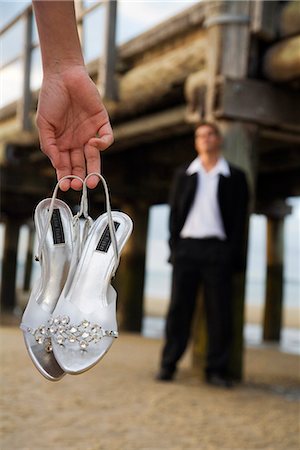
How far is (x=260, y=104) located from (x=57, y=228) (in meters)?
3.80

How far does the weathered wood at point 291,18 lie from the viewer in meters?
5.44

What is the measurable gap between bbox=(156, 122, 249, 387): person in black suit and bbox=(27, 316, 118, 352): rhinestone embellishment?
341 cm

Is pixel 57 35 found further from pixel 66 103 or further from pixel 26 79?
pixel 26 79

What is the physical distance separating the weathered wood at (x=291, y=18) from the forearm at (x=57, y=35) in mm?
3941

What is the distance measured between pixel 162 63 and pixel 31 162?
467 cm

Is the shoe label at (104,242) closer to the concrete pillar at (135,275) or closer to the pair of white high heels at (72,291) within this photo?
the pair of white high heels at (72,291)

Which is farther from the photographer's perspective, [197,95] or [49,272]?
[197,95]

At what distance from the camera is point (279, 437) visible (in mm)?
3768

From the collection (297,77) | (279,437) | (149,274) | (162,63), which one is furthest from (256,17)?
(149,274)

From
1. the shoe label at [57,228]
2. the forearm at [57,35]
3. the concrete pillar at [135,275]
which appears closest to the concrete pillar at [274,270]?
the concrete pillar at [135,275]

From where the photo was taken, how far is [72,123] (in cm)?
198

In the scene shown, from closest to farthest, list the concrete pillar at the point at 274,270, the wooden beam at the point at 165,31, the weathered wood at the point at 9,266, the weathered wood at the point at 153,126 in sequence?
the wooden beam at the point at 165,31
the weathered wood at the point at 153,126
the concrete pillar at the point at 274,270
the weathered wood at the point at 9,266

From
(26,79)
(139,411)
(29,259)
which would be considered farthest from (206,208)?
(29,259)

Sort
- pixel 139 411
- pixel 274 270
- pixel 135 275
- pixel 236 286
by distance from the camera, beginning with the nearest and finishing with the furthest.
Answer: pixel 139 411
pixel 236 286
pixel 135 275
pixel 274 270
